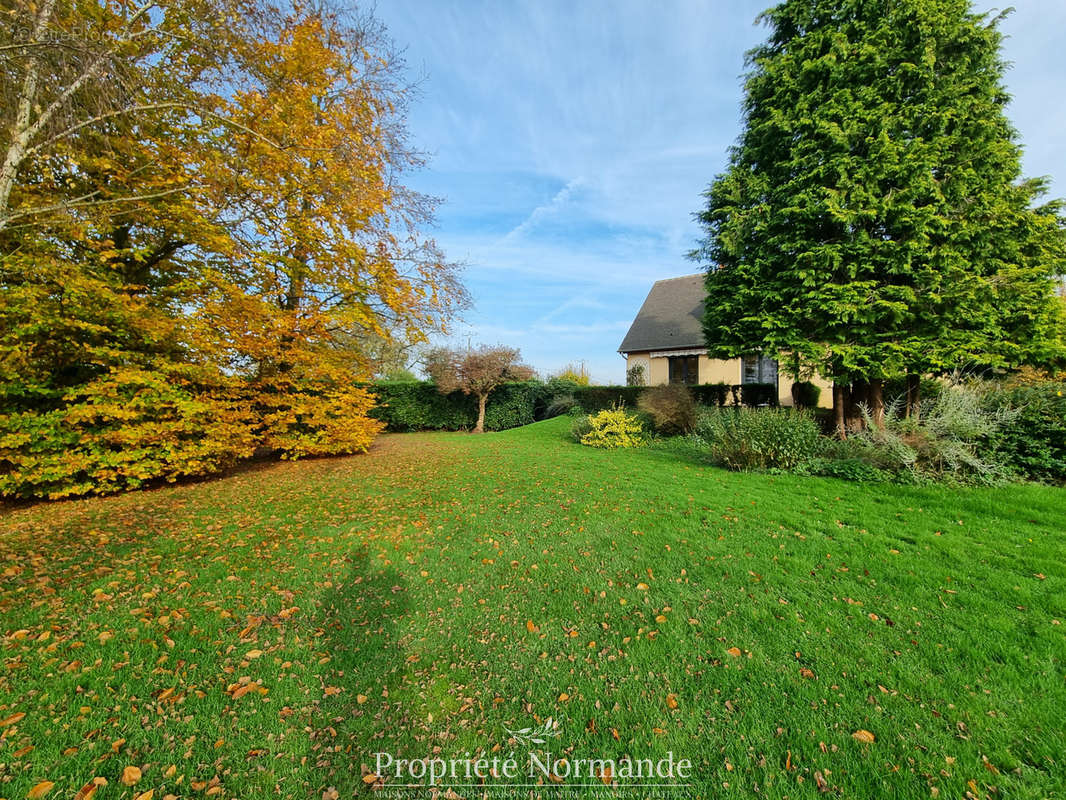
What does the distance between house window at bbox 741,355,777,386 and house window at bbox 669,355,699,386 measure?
86.4 inches

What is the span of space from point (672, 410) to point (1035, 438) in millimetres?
7281

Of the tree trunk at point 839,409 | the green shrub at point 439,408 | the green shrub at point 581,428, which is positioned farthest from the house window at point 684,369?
the tree trunk at point 839,409

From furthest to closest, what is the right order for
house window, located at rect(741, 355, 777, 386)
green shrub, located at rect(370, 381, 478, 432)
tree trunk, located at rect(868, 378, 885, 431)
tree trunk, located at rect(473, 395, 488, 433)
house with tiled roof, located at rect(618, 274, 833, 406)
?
green shrub, located at rect(370, 381, 478, 432) → house with tiled roof, located at rect(618, 274, 833, 406) → tree trunk, located at rect(473, 395, 488, 433) → house window, located at rect(741, 355, 777, 386) → tree trunk, located at rect(868, 378, 885, 431)

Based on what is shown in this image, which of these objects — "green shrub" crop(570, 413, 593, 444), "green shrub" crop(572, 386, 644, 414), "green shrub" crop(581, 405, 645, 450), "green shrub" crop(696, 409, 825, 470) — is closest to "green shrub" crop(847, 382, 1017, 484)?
"green shrub" crop(696, 409, 825, 470)

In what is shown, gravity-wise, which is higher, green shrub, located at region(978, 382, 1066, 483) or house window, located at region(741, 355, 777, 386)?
house window, located at region(741, 355, 777, 386)

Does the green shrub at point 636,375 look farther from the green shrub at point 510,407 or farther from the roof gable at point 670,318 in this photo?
the green shrub at point 510,407

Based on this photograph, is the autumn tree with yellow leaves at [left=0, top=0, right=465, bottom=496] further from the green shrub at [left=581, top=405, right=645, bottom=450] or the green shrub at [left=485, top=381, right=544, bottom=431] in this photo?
the green shrub at [left=485, top=381, right=544, bottom=431]

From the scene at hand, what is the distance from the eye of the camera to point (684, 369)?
19953mm

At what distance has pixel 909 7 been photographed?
7.89 metres

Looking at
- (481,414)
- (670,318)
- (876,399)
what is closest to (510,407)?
(481,414)

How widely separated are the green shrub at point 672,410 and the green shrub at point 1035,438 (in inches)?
256

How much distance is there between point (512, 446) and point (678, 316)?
14.0 metres

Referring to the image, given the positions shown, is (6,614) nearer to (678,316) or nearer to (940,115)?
(940,115)

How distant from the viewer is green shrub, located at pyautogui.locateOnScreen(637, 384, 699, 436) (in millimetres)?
12531
